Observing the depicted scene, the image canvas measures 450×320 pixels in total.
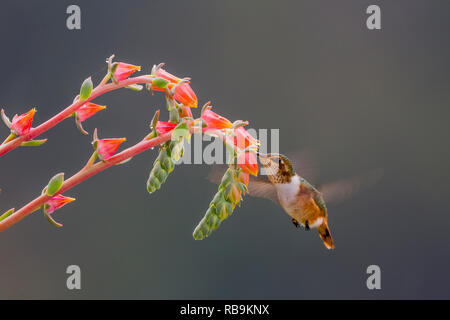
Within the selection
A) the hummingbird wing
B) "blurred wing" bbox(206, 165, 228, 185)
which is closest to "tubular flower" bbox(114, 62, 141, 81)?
"blurred wing" bbox(206, 165, 228, 185)

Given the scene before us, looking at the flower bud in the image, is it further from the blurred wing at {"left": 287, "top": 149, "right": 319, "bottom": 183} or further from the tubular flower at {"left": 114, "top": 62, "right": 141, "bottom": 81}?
the blurred wing at {"left": 287, "top": 149, "right": 319, "bottom": 183}

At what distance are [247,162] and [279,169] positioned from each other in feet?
1.15

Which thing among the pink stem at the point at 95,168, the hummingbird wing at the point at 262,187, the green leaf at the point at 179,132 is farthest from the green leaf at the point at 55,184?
the hummingbird wing at the point at 262,187

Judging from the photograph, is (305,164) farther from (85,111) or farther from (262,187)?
(85,111)

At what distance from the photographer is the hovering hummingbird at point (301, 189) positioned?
33.3 inches

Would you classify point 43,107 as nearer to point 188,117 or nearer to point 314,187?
point 314,187

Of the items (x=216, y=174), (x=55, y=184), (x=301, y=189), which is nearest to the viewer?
(x=55, y=184)

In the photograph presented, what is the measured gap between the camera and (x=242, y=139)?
508 mm

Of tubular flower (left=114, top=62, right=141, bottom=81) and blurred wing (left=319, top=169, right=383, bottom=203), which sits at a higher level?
tubular flower (left=114, top=62, right=141, bottom=81)

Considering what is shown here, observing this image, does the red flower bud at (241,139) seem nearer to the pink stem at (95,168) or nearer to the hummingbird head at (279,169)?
the pink stem at (95,168)

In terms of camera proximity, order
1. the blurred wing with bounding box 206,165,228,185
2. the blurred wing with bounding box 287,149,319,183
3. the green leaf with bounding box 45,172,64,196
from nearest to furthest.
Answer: the green leaf with bounding box 45,172,64,196, the blurred wing with bounding box 206,165,228,185, the blurred wing with bounding box 287,149,319,183

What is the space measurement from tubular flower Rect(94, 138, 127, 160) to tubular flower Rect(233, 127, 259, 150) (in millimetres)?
119

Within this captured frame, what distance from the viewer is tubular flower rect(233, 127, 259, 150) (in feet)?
1.65

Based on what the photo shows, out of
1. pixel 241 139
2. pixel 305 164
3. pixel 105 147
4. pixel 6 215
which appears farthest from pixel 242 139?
pixel 305 164
